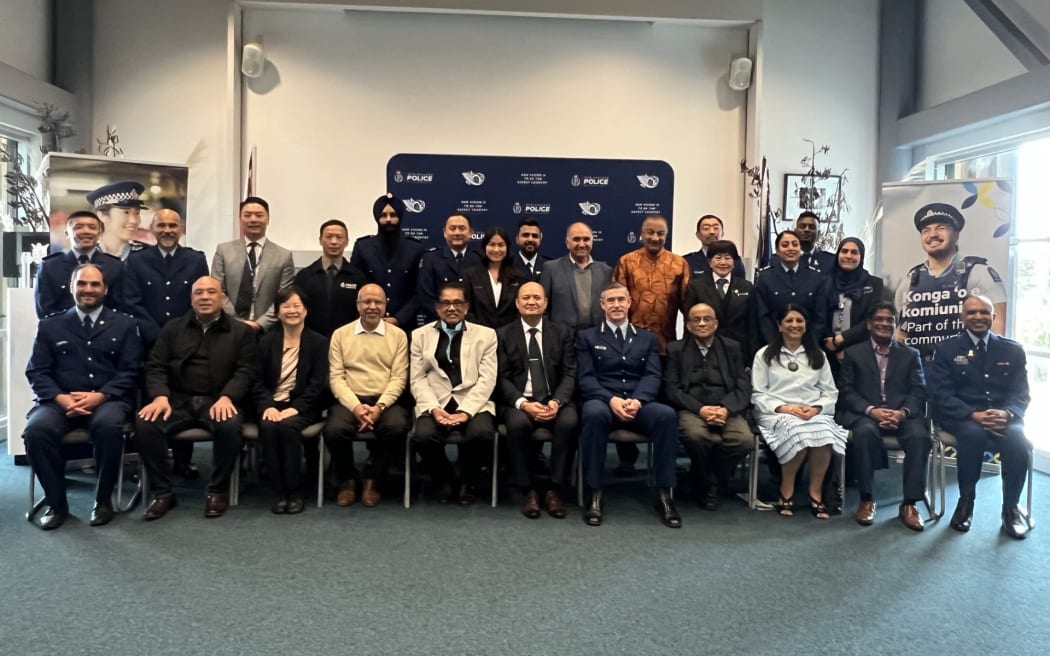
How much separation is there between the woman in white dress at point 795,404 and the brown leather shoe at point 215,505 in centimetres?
308

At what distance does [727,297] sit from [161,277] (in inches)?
140

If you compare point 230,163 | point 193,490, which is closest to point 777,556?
point 193,490

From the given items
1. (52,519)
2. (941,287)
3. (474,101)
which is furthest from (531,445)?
(474,101)

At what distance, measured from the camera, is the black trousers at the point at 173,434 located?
3717 millimetres

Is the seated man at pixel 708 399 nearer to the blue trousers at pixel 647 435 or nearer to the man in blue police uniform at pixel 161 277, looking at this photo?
the blue trousers at pixel 647 435

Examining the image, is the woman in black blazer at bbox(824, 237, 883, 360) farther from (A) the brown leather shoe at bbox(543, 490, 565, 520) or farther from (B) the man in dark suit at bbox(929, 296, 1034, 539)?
(A) the brown leather shoe at bbox(543, 490, 565, 520)

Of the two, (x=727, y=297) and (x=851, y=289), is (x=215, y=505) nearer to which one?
(x=727, y=297)

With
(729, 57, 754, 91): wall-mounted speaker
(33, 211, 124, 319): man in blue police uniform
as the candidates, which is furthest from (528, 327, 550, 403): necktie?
(729, 57, 754, 91): wall-mounted speaker

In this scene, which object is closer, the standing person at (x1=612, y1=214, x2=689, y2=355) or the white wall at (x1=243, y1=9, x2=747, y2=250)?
the standing person at (x1=612, y1=214, x2=689, y2=355)

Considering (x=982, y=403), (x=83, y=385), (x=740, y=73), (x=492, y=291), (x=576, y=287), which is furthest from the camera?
(x=740, y=73)

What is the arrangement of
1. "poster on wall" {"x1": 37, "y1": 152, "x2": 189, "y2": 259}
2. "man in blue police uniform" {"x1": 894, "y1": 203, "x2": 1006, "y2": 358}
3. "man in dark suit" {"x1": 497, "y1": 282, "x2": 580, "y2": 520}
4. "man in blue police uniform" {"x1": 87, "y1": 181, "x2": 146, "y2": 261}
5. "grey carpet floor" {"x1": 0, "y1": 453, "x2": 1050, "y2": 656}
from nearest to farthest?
"grey carpet floor" {"x1": 0, "y1": 453, "x2": 1050, "y2": 656} < "man in dark suit" {"x1": 497, "y1": 282, "x2": 580, "y2": 520} < "man in blue police uniform" {"x1": 894, "y1": 203, "x2": 1006, "y2": 358} < "poster on wall" {"x1": 37, "y1": 152, "x2": 189, "y2": 259} < "man in blue police uniform" {"x1": 87, "y1": 181, "x2": 146, "y2": 261}

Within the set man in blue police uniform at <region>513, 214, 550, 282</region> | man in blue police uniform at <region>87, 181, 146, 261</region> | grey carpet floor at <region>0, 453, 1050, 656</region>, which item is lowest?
grey carpet floor at <region>0, 453, 1050, 656</region>

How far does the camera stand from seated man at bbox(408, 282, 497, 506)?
13.1ft

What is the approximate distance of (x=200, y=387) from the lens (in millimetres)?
3930
